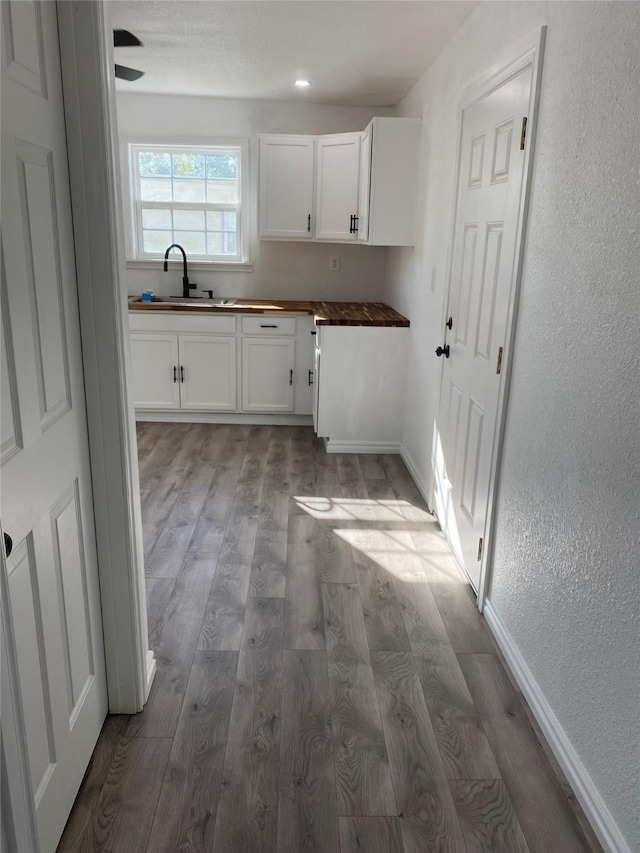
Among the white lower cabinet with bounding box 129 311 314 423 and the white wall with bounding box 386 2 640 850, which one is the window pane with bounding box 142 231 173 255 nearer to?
the white lower cabinet with bounding box 129 311 314 423

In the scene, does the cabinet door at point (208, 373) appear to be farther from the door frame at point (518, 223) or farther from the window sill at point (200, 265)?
the door frame at point (518, 223)

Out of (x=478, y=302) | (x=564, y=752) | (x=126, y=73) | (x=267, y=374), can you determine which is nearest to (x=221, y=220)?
(x=267, y=374)

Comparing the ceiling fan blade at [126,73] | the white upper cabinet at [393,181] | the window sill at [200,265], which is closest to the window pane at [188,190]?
the window sill at [200,265]

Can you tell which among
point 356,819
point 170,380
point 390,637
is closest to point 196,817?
point 356,819

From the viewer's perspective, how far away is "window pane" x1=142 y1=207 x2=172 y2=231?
17.0 feet

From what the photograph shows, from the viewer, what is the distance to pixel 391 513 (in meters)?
3.50

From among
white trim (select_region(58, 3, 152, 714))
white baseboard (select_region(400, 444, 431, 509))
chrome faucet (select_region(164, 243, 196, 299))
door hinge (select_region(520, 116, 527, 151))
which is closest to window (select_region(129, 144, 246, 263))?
chrome faucet (select_region(164, 243, 196, 299))

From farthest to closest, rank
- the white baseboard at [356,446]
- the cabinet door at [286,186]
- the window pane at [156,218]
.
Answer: the window pane at [156,218] < the cabinet door at [286,186] < the white baseboard at [356,446]

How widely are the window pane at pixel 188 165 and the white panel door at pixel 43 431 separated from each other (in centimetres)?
386

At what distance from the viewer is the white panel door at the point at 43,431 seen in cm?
125

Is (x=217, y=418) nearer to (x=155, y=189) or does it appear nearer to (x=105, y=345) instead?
(x=155, y=189)

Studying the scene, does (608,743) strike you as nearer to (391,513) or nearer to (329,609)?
(329,609)

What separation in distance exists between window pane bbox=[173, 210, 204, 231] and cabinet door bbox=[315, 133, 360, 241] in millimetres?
1026

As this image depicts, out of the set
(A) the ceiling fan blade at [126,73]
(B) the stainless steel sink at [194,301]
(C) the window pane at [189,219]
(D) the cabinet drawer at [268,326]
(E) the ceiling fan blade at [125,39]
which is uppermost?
(E) the ceiling fan blade at [125,39]
